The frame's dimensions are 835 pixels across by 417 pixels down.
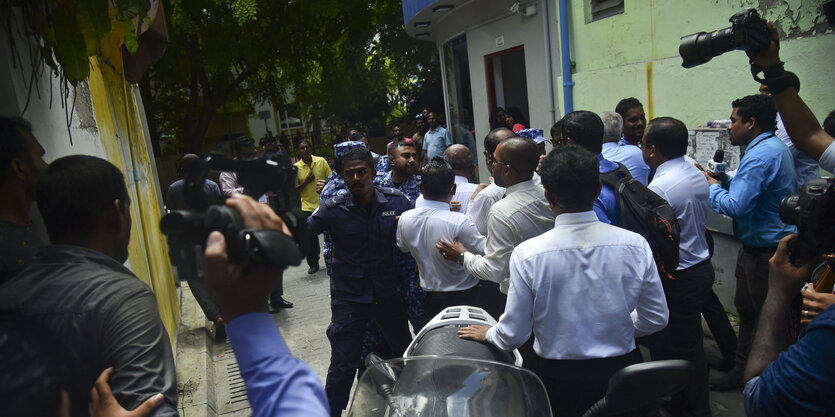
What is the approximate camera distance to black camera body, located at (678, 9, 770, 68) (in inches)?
95.3

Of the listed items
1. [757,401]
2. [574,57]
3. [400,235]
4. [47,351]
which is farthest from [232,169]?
[574,57]

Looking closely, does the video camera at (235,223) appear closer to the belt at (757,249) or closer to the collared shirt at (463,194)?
the collared shirt at (463,194)

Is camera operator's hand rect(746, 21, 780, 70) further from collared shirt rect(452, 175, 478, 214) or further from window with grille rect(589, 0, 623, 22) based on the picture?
window with grille rect(589, 0, 623, 22)

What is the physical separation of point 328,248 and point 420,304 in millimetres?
818

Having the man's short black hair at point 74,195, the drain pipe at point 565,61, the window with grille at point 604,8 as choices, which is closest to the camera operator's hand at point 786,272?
the man's short black hair at point 74,195

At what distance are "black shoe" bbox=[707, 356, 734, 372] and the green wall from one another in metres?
1.97

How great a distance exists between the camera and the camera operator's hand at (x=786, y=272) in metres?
1.65

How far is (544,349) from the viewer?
248 cm

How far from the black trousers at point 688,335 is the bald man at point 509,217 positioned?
970 millimetres

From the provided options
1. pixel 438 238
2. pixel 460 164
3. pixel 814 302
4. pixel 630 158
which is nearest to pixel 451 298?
pixel 438 238

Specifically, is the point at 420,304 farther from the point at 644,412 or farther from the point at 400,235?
the point at 644,412

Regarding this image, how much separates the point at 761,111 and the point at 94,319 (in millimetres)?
3907

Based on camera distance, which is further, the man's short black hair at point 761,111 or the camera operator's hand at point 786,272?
the man's short black hair at point 761,111

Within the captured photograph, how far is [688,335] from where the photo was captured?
340 cm
